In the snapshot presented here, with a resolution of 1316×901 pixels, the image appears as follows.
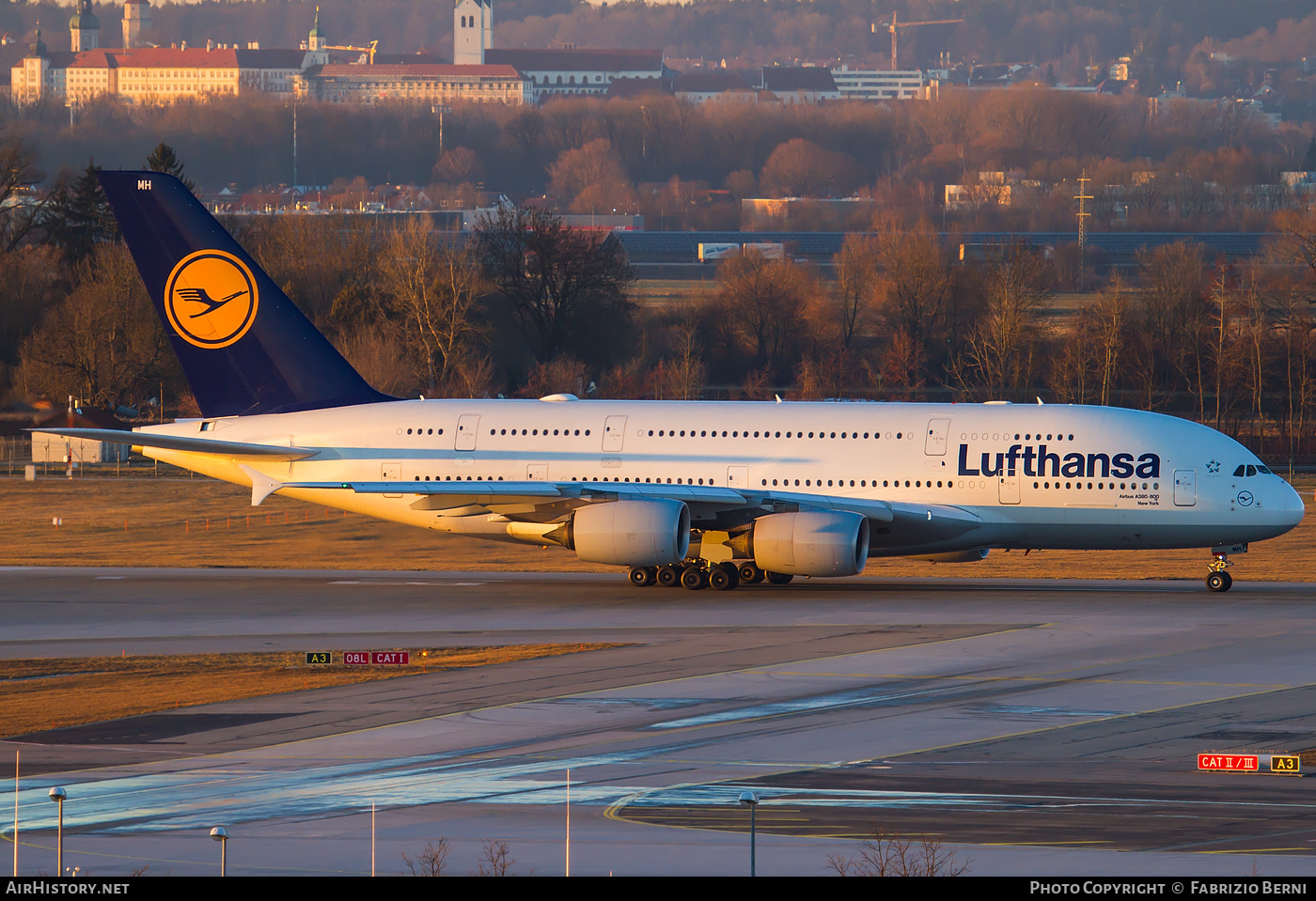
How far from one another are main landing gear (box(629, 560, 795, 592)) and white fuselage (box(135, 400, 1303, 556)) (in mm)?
2284

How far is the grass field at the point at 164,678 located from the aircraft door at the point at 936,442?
12.4 m

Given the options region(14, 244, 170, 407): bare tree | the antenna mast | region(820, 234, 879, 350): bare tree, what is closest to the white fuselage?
region(14, 244, 170, 407): bare tree

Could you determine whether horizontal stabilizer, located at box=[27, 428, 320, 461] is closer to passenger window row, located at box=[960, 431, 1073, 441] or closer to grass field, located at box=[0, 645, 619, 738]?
grass field, located at box=[0, 645, 619, 738]

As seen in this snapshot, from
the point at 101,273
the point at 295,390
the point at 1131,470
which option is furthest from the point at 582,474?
the point at 101,273

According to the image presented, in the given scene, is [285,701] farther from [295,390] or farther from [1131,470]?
[1131,470]

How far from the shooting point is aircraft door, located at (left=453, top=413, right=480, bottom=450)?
46.7m

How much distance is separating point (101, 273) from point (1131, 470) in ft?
218

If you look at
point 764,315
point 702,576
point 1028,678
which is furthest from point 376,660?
point 764,315

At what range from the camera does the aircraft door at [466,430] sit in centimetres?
4666

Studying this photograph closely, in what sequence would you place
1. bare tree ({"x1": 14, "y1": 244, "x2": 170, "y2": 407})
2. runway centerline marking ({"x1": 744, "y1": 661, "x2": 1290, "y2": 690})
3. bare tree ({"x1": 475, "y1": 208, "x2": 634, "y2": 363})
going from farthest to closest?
1. bare tree ({"x1": 475, "y1": 208, "x2": 634, "y2": 363})
2. bare tree ({"x1": 14, "y1": 244, "x2": 170, "y2": 407})
3. runway centerline marking ({"x1": 744, "y1": 661, "x2": 1290, "y2": 690})

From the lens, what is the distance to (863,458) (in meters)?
44.4

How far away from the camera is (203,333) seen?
47906 millimetres

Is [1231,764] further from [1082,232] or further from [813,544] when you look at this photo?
[1082,232]

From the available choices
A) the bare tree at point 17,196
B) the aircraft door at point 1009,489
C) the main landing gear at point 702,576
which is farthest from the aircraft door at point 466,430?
the bare tree at point 17,196
